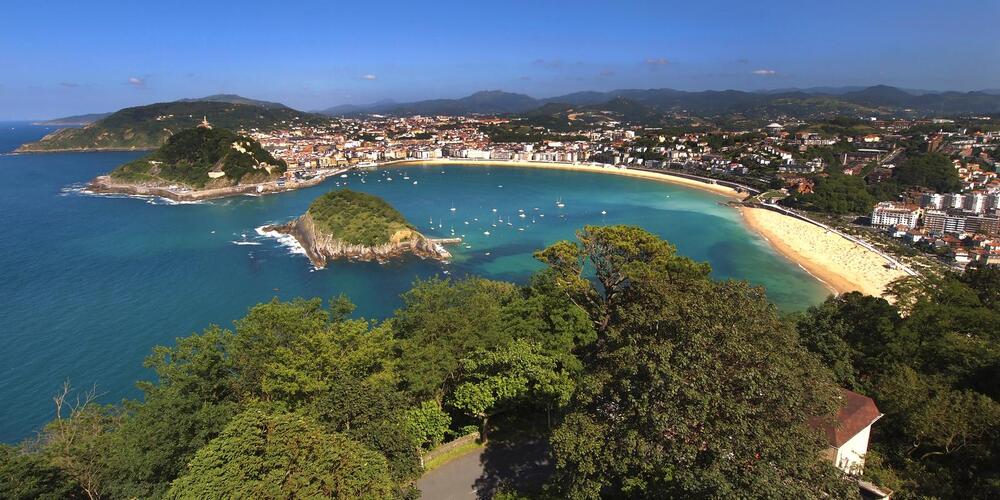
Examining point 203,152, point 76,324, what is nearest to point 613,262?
point 76,324

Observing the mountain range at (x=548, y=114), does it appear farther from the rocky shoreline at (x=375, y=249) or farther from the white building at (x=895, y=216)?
the white building at (x=895, y=216)

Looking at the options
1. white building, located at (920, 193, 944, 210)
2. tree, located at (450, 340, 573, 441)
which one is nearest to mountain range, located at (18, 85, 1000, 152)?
white building, located at (920, 193, 944, 210)

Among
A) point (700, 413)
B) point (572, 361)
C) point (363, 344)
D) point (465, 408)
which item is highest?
point (700, 413)

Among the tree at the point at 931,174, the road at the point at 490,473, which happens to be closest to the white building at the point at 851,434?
the road at the point at 490,473

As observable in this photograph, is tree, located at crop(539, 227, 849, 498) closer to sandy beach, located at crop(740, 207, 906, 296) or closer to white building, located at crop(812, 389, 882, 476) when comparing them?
white building, located at crop(812, 389, 882, 476)

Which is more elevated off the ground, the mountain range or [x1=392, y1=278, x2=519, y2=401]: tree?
the mountain range

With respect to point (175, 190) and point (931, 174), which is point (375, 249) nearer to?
point (175, 190)

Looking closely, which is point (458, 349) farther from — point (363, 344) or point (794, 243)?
point (794, 243)
